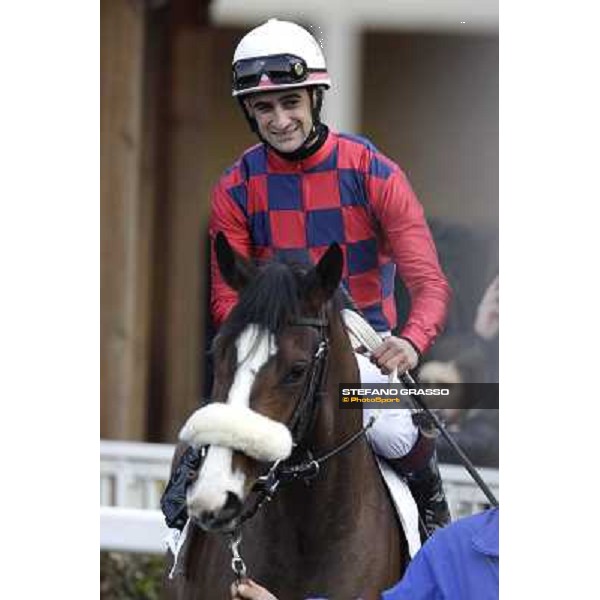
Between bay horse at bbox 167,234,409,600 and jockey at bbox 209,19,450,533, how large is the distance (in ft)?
0.36

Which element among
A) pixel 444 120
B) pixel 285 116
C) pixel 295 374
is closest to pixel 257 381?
pixel 295 374

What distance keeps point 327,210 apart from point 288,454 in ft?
1.89

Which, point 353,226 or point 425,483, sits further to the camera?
point 425,483

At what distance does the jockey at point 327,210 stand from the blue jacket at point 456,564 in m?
0.49

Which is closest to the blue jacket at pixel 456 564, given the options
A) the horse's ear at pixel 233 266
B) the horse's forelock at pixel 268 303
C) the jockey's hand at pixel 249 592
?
the jockey's hand at pixel 249 592

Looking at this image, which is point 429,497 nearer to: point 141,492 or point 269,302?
point 269,302

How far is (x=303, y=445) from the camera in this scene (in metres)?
3.44

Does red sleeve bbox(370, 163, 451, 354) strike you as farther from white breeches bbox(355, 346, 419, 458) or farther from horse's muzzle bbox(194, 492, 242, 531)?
horse's muzzle bbox(194, 492, 242, 531)

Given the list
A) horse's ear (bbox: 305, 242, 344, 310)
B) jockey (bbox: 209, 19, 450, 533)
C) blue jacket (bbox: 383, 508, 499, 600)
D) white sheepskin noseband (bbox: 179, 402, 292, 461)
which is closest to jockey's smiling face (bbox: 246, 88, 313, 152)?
jockey (bbox: 209, 19, 450, 533)

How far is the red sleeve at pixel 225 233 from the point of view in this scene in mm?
3555

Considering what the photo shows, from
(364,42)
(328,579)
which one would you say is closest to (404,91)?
(364,42)

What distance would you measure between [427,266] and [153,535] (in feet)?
4.17
